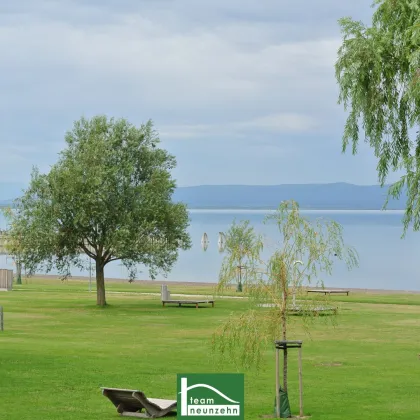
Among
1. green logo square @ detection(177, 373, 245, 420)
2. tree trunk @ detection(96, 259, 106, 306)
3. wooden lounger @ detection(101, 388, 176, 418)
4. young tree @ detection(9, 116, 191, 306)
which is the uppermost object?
young tree @ detection(9, 116, 191, 306)

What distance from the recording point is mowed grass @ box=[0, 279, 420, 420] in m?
22.1

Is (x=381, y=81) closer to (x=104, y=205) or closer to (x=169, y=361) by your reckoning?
(x=169, y=361)

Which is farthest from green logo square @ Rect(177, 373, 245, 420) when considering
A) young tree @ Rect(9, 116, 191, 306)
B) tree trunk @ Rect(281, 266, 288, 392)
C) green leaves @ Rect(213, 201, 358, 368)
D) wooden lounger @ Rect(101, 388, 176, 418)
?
young tree @ Rect(9, 116, 191, 306)

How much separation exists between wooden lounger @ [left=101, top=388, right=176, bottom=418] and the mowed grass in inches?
12.2

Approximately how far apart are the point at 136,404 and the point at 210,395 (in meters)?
4.97

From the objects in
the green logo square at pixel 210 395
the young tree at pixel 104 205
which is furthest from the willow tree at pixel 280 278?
the young tree at pixel 104 205

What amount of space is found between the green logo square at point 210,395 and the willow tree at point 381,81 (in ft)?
38.9

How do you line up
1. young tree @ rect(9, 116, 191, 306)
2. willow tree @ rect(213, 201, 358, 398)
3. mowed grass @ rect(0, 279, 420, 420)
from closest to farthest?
willow tree @ rect(213, 201, 358, 398), mowed grass @ rect(0, 279, 420, 420), young tree @ rect(9, 116, 191, 306)

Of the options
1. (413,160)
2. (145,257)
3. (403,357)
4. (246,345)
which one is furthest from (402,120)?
(145,257)

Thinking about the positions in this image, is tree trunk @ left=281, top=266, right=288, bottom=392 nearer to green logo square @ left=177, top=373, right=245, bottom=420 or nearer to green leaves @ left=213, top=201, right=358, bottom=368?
green leaves @ left=213, top=201, right=358, bottom=368

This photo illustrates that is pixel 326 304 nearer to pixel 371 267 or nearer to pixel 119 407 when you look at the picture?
pixel 119 407

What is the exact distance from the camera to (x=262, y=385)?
2516 cm

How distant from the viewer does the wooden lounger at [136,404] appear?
20250mm

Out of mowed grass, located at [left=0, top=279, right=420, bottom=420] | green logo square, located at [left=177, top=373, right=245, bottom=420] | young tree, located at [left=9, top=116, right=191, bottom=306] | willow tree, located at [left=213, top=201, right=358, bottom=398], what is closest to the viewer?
green logo square, located at [left=177, top=373, right=245, bottom=420]
